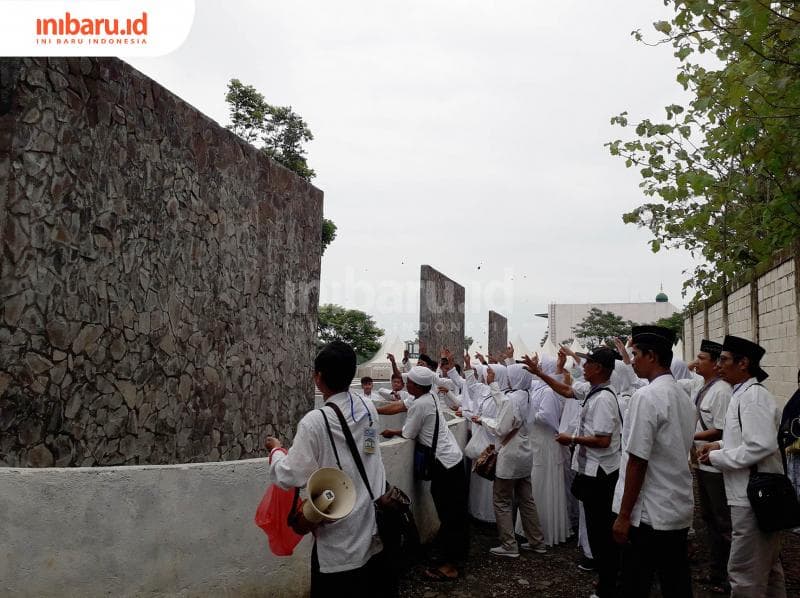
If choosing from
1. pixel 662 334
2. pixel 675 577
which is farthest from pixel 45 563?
pixel 662 334

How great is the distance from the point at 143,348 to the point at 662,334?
4.53 m

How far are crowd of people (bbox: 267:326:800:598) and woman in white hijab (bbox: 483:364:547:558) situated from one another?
0.01 meters

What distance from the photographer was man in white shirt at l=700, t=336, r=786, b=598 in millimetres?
3717

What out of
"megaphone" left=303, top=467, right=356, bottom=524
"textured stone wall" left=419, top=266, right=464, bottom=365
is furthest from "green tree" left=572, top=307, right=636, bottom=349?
"megaphone" left=303, top=467, right=356, bottom=524

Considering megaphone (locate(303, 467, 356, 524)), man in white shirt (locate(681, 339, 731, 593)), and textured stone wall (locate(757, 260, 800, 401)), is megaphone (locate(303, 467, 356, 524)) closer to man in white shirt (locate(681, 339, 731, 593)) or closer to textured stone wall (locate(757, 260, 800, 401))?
man in white shirt (locate(681, 339, 731, 593))

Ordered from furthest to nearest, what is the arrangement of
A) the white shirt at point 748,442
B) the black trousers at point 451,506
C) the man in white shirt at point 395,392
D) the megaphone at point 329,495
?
the man in white shirt at point 395,392 < the black trousers at point 451,506 < the white shirt at point 748,442 < the megaphone at point 329,495

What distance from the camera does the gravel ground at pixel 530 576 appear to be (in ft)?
16.4

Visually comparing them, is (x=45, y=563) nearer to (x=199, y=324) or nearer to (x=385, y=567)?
(x=385, y=567)

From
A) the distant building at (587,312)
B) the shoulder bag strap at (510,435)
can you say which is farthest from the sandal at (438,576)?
the distant building at (587,312)

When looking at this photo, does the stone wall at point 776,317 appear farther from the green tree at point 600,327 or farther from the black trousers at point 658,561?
the green tree at point 600,327

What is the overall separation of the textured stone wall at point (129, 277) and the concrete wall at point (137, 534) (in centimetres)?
169

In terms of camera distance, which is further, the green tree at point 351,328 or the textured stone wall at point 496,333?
the green tree at point 351,328

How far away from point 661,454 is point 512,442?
102 inches

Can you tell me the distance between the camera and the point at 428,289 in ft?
46.6
